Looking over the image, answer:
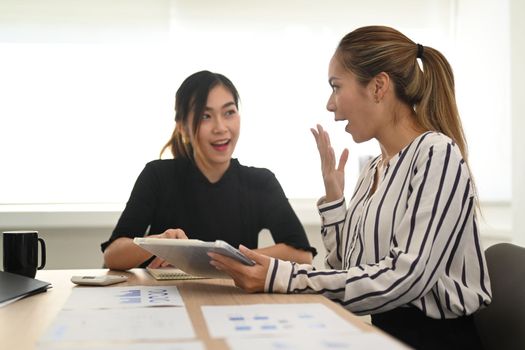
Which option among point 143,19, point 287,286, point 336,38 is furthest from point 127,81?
point 287,286

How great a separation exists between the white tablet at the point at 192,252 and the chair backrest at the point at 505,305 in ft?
1.73

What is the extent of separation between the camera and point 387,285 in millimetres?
1338

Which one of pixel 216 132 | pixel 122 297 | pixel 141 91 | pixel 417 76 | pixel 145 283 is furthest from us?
pixel 141 91

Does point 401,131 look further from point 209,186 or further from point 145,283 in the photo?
point 209,186

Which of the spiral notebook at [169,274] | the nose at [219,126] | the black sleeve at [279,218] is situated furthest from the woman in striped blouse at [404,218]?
the nose at [219,126]

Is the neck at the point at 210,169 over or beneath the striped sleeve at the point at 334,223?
over

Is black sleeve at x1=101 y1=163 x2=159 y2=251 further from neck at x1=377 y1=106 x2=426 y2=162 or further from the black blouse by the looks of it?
neck at x1=377 y1=106 x2=426 y2=162

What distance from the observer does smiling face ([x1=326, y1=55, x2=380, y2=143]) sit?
1.66m

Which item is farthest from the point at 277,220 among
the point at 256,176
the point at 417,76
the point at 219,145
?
the point at 417,76

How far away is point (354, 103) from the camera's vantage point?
1.68 meters

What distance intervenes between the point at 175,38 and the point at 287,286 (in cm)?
250

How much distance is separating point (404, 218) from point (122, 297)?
0.58 meters

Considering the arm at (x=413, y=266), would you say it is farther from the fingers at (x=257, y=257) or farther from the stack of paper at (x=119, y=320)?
the stack of paper at (x=119, y=320)

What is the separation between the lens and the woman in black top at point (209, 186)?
7.53 feet
